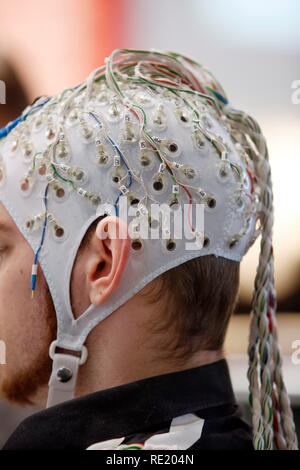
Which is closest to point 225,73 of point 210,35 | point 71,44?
point 210,35

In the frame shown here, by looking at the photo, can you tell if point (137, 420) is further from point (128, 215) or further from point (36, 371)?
point (128, 215)

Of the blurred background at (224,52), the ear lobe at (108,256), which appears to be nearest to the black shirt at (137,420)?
the ear lobe at (108,256)

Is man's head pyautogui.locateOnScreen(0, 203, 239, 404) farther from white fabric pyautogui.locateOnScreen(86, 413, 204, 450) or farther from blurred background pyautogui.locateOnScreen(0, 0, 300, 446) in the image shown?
blurred background pyautogui.locateOnScreen(0, 0, 300, 446)

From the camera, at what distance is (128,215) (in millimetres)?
1178

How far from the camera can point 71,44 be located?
8.58 ft

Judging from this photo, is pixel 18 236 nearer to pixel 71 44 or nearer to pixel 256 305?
pixel 256 305

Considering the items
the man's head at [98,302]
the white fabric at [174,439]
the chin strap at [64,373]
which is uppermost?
the man's head at [98,302]

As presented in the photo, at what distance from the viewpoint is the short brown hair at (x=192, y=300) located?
119cm

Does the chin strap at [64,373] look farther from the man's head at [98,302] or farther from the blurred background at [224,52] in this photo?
the blurred background at [224,52]

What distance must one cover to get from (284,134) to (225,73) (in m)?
0.35

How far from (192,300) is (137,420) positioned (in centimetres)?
23

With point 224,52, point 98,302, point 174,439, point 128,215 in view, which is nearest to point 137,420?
point 174,439

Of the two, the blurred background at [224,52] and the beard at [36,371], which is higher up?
the blurred background at [224,52]

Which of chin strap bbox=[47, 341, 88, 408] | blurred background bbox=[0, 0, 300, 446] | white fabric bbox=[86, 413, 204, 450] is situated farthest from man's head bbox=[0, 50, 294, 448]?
blurred background bbox=[0, 0, 300, 446]
